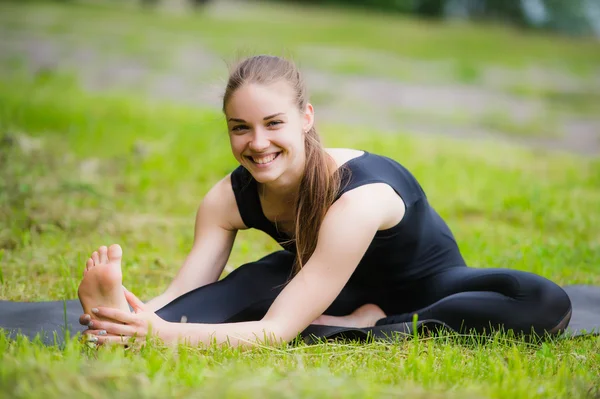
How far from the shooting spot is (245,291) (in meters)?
3.11

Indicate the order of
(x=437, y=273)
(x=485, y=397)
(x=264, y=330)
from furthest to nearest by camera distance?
(x=437, y=273) → (x=264, y=330) → (x=485, y=397)

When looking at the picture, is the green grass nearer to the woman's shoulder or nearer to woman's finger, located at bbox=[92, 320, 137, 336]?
woman's finger, located at bbox=[92, 320, 137, 336]

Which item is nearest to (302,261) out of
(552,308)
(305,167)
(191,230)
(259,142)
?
(305,167)

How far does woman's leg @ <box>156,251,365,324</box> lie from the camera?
9.41 feet

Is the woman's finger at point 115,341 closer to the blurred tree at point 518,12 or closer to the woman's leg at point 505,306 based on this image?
the woman's leg at point 505,306

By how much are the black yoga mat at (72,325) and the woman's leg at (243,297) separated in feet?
0.93

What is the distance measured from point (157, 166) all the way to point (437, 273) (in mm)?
3813

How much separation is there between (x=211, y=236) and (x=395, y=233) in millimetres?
753

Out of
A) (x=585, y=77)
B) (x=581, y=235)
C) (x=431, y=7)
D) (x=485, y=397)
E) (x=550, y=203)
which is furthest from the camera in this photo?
(x=431, y=7)

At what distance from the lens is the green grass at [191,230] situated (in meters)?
2.05

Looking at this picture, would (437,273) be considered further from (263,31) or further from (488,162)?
(263,31)

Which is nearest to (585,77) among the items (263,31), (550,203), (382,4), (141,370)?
(263,31)

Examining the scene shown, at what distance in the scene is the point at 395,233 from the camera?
2902 mm

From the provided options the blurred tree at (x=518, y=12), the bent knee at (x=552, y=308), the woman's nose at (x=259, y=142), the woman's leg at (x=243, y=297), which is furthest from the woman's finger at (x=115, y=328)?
the blurred tree at (x=518, y=12)
